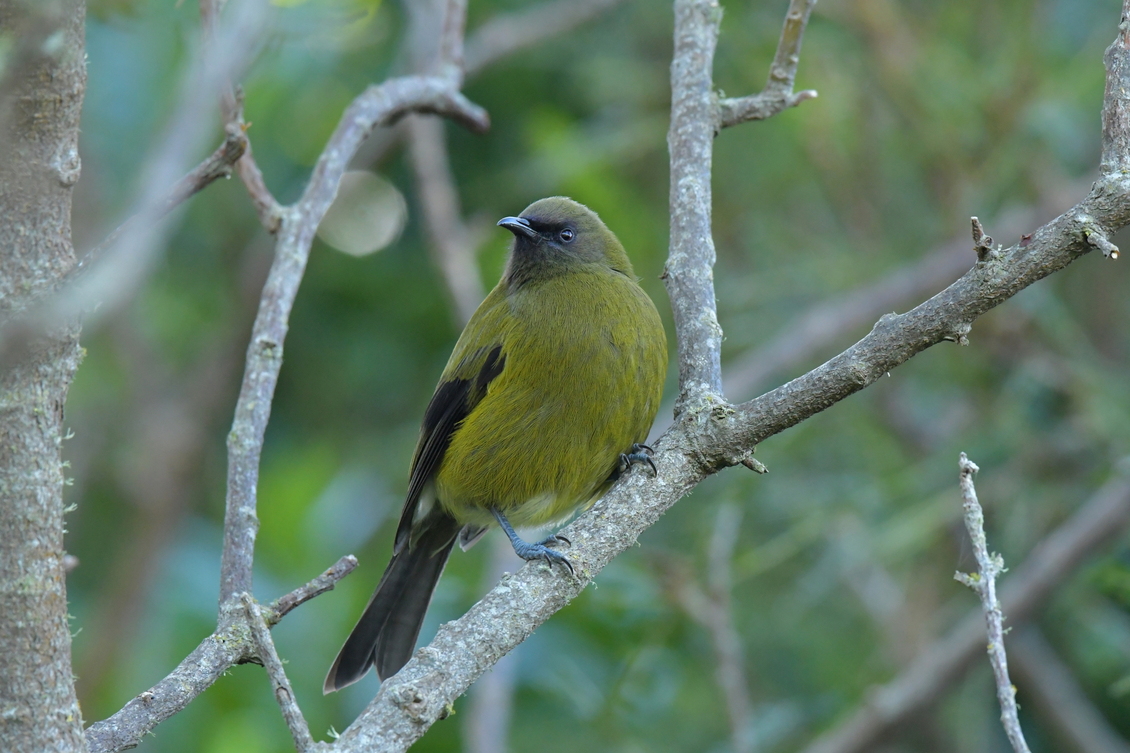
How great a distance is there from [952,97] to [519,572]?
3.74 meters

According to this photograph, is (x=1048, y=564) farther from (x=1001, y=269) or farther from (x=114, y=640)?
(x=114, y=640)

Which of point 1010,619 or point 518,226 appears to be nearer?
point 518,226

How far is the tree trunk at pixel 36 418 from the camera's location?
151cm

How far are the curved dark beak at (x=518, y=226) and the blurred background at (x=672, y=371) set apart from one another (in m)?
1.07

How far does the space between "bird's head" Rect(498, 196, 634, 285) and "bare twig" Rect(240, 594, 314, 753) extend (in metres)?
2.08

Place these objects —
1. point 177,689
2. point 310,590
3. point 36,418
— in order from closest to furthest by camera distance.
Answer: point 36,418 → point 177,689 → point 310,590

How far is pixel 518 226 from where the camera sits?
386 centimetres

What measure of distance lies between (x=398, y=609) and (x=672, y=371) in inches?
105

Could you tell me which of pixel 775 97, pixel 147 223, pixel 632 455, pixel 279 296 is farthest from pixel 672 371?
pixel 147 223

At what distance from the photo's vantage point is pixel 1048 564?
4230 millimetres

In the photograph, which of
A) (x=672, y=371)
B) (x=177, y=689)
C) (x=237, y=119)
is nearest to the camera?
(x=177, y=689)

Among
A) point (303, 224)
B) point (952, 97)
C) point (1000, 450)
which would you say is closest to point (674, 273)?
point (303, 224)

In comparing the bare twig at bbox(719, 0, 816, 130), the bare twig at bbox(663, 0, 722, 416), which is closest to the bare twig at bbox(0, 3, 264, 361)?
the bare twig at bbox(663, 0, 722, 416)

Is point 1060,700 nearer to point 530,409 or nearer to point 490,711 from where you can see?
point 490,711
